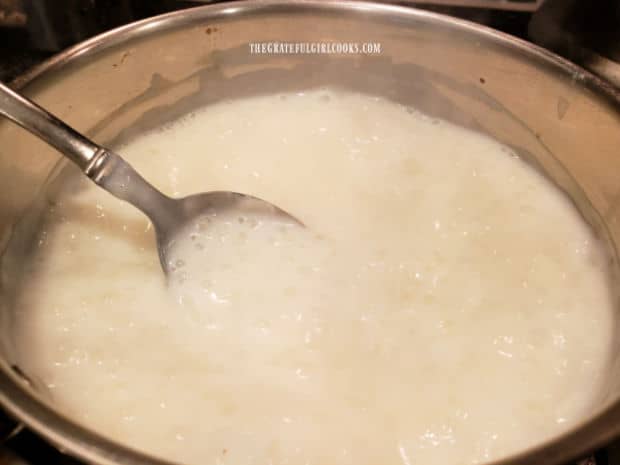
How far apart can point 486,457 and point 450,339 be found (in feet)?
0.49

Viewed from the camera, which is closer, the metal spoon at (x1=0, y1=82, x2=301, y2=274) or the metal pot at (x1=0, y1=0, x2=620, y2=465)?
the metal spoon at (x1=0, y1=82, x2=301, y2=274)

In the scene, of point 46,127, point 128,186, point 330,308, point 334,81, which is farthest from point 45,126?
point 334,81

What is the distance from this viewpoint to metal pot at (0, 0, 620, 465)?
89 cm

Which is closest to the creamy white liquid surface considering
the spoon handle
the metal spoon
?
the metal spoon

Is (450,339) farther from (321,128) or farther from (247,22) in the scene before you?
(247,22)

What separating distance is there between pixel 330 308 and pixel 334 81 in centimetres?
49

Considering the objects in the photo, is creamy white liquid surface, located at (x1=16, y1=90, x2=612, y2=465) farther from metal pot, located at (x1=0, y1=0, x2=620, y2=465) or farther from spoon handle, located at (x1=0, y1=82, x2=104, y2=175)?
spoon handle, located at (x1=0, y1=82, x2=104, y2=175)

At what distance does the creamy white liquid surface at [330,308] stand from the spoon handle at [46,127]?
16cm

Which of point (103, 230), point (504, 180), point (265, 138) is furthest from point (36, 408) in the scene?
point (504, 180)

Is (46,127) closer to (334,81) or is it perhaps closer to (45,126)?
(45,126)

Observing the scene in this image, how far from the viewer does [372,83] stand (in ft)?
3.65

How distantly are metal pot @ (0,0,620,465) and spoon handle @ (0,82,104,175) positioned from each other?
7 centimetres

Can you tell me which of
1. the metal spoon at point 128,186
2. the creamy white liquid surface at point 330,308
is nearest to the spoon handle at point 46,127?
the metal spoon at point 128,186

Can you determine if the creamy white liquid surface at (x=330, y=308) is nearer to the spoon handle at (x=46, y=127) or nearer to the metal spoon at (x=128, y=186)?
the metal spoon at (x=128, y=186)
